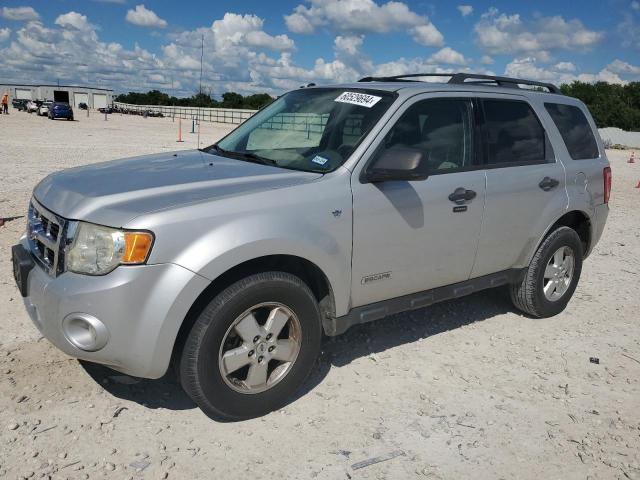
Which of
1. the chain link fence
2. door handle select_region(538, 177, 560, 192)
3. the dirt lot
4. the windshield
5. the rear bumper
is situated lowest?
the dirt lot

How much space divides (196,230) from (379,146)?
4.45 feet

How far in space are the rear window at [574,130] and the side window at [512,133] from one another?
32cm

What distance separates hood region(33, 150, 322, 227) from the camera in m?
2.92

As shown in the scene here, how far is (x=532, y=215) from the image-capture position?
15.2 ft

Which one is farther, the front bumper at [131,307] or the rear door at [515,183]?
the rear door at [515,183]

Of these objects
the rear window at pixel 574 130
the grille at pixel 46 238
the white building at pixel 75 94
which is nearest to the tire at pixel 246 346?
the grille at pixel 46 238

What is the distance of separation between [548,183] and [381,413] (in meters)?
2.42

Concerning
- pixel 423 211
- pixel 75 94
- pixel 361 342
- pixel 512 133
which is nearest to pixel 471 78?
pixel 512 133

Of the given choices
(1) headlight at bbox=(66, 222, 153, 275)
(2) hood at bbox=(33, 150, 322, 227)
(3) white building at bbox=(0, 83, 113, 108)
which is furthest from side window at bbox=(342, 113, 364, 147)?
(3) white building at bbox=(0, 83, 113, 108)

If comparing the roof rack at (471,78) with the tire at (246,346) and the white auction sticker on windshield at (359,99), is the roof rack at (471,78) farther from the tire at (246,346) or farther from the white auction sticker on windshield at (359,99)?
the tire at (246,346)

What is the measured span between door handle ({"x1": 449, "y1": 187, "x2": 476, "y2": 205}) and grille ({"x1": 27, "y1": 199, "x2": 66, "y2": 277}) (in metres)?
2.47

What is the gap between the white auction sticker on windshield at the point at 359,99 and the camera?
12.8ft

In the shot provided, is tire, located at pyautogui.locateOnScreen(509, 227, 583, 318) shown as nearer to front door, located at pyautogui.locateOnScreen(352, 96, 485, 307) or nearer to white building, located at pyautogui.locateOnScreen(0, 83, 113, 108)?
front door, located at pyautogui.locateOnScreen(352, 96, 485, 307)

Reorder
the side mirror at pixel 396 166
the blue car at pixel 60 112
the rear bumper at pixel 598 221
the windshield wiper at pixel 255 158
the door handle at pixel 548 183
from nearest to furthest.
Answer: the side mirror at pixel 396 166 → the windshield wiper at pixel 255 158 → the door handle at pixel 548 183 → the rear bumper at pixel 598 221 → the blue car at pixel 60 112
